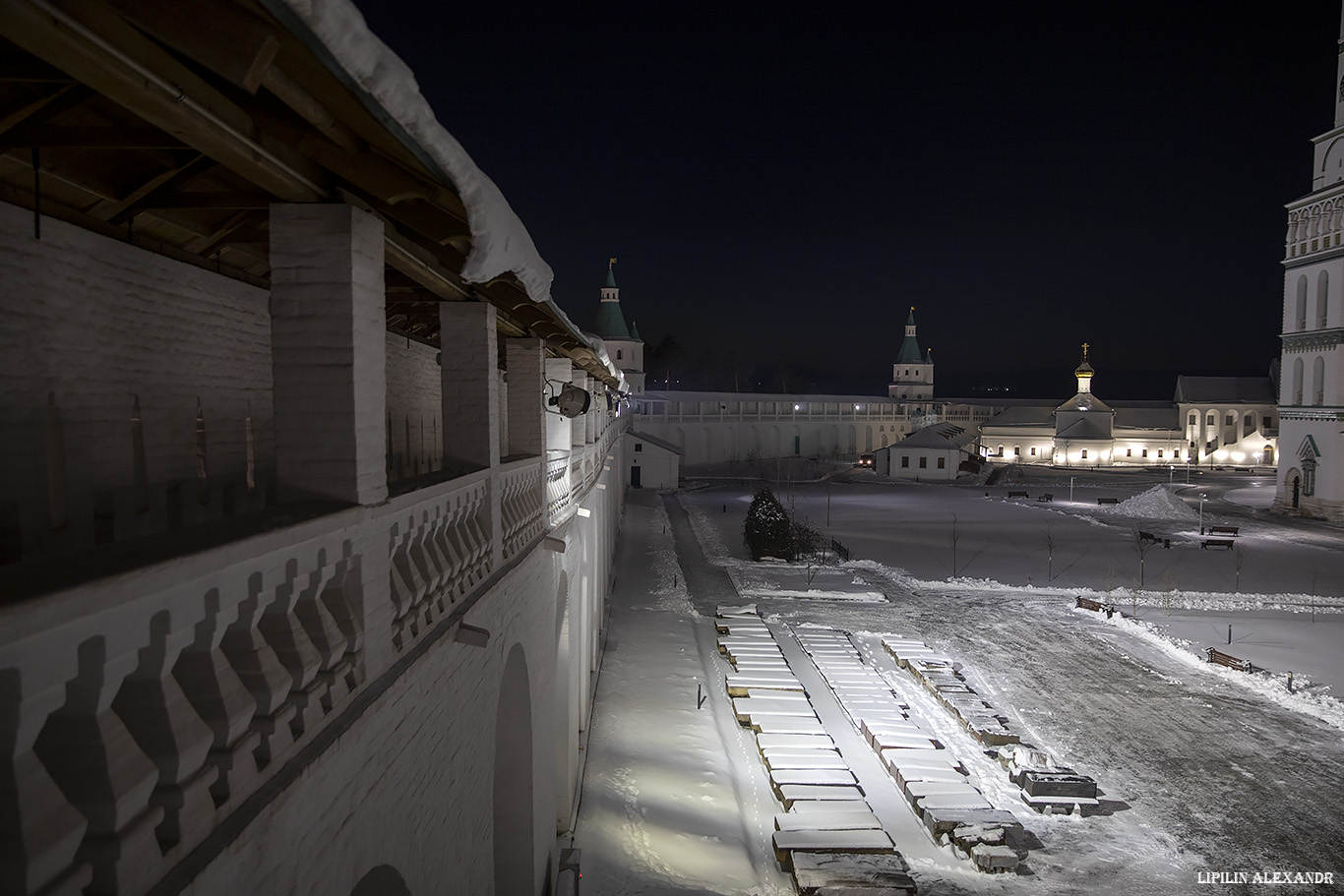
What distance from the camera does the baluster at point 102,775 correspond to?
1979 mm

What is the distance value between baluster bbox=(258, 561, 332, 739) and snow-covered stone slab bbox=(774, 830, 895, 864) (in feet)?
31.1

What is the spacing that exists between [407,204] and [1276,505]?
53974 mm

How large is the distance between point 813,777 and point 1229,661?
503 inches

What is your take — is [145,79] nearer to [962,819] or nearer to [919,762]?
[962,819]

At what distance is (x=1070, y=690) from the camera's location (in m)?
17.5

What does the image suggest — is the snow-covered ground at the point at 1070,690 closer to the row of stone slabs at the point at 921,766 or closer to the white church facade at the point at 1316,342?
the row of stone slabs at the point at 921,766

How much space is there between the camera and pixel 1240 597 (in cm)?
2531

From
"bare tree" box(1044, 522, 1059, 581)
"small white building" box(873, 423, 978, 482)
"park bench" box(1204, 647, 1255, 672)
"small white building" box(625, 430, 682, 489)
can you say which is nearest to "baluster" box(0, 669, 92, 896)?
"park bench" box(1204, 647, 1255, 672)

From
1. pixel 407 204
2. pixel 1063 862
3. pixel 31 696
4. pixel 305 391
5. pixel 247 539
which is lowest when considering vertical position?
pixel 1063 862

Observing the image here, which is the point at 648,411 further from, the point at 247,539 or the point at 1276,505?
the point at 247,539

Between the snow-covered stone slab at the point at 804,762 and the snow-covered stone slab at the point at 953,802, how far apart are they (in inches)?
54.7

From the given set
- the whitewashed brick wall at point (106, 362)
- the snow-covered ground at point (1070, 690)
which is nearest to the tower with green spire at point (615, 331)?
the snow-covered ground at point (1070, 690)

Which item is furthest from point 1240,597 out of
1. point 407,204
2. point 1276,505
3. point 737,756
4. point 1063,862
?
point 407,204

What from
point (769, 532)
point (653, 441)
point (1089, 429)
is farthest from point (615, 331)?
point (1089, 429)
